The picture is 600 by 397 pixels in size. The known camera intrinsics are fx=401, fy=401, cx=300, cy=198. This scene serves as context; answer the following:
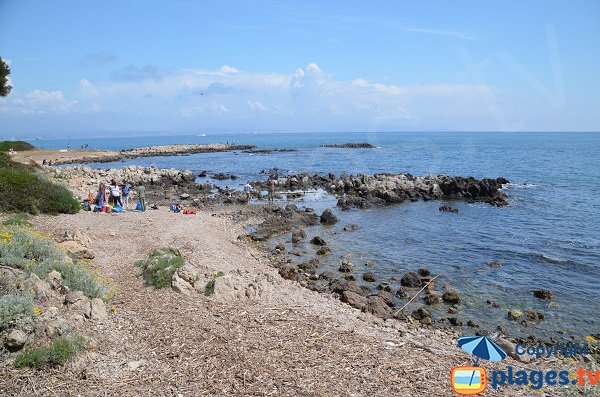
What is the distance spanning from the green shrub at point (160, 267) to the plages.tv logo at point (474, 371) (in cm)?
775

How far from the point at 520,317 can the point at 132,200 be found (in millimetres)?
28048

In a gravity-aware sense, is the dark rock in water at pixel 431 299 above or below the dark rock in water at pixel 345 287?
below

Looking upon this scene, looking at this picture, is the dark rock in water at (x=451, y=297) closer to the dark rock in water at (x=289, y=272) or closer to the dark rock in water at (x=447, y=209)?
the dark rock in water at (x=289, y=272)

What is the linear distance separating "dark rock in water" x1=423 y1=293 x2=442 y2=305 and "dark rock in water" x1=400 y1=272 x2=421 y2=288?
108 centimetres

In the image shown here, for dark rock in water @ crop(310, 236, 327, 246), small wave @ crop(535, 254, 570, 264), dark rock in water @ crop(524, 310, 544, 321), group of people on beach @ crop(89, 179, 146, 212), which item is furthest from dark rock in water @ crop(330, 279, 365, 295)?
group of people on beach @ crop(89, 179, 146, 212)

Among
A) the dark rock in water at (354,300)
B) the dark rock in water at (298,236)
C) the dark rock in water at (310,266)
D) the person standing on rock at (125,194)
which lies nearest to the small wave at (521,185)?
the dark rock in water at (298,236)

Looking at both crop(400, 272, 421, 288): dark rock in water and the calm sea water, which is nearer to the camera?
the calm sea water

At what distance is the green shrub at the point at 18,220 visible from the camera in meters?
14.5

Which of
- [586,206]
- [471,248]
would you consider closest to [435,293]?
[471,248]

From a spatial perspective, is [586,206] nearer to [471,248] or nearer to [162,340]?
[471,248]

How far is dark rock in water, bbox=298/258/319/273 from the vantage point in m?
17.4

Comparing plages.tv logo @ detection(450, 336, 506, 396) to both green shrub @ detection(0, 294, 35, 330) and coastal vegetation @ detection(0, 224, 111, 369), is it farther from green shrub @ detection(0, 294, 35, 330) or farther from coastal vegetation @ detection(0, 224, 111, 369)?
green shrub @ detection(0, 294, 35, 330)

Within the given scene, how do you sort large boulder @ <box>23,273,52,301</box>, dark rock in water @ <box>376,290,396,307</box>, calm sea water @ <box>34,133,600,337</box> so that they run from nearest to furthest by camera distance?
large boulder @ <box>23,273,52,301</box>, dark rock in water @ <box>376,290,396,307</box>, calm sea water @ <box>34,133,600,337</box>

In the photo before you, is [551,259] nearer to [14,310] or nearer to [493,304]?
[493,304]
